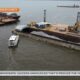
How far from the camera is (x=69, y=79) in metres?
6.64

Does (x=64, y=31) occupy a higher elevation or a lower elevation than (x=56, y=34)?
higher

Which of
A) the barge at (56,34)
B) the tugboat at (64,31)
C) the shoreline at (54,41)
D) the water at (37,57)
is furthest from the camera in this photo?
the tugboat at (64,31)

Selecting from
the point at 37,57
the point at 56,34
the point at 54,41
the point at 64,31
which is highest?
the point at 64,31

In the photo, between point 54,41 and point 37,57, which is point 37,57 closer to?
point 37,57

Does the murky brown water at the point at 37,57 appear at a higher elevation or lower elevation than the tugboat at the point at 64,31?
lower

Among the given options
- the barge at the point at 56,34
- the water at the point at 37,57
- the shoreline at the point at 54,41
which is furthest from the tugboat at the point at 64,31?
the water at the point at 37,57

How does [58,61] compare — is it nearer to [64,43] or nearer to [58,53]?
[58,53]

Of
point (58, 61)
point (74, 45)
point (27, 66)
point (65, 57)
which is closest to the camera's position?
point (27, 66)

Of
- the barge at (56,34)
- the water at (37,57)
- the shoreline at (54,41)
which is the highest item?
the barge at (56,34)

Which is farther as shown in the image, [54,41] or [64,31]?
[64,31]

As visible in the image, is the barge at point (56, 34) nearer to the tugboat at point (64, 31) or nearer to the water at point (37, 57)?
the tugboat at point (64, 31)

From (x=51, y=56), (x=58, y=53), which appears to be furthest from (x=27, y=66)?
(x=58, y=53)

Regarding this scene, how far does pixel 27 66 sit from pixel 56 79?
14.9m

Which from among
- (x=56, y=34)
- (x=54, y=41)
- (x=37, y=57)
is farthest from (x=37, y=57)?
(x=56, y=34)
